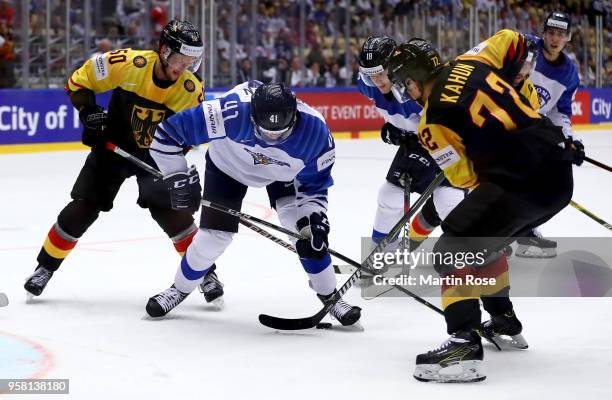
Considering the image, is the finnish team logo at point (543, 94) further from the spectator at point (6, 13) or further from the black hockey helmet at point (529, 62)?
the spectator at point (6, 13)

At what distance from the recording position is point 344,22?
13891 millimetres

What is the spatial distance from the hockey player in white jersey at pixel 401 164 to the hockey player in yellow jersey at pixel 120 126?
82 centimetres

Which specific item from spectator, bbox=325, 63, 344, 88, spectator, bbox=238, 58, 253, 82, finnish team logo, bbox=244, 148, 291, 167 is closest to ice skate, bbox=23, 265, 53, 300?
finnish team logo, bbox=244, 148, 291, 167

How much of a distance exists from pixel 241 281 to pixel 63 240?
34.9 inches

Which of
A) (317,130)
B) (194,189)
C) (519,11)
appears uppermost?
(317,130)

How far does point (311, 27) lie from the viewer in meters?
13.4

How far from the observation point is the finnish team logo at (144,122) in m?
4.31

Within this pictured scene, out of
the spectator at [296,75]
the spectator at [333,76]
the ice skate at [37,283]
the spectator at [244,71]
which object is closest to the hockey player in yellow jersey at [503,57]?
the ice skate at [37,283]

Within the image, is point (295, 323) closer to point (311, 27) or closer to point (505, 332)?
point (505, 332)

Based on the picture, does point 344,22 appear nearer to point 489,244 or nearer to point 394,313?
point 394,313

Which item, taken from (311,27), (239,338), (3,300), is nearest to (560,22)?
(239,338)

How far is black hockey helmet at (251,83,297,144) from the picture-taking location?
11.4 ft

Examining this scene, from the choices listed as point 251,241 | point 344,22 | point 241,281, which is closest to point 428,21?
point 344,22

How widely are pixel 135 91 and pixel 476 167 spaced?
5.78 ft
